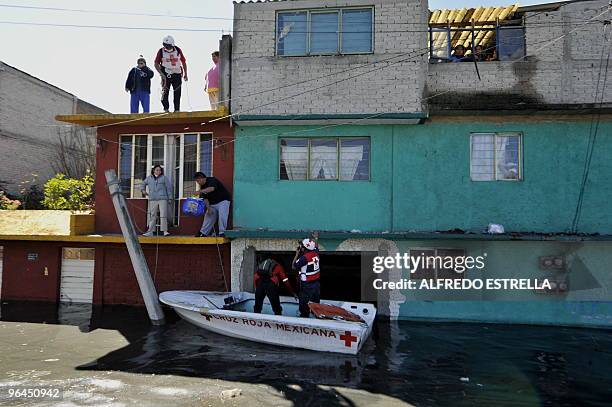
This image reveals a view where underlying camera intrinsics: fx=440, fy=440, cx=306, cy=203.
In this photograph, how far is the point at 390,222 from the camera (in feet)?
37.0

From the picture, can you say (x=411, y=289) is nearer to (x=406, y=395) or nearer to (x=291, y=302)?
(x=291, y=302)

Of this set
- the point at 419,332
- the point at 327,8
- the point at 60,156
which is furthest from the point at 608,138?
the point at 60,156

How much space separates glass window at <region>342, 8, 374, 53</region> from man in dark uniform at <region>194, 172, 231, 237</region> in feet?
16.0

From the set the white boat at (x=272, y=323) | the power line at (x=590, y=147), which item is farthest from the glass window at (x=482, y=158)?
the white boat at (x=272, y=323)

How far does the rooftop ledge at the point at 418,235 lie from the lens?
1028 cm

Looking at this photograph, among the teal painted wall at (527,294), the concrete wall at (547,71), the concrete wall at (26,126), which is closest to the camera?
the teal painted wall at (527,294)

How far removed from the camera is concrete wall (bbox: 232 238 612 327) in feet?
34.9

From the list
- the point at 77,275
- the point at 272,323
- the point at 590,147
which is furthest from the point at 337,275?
the point at 590,147

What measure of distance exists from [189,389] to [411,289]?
630cm

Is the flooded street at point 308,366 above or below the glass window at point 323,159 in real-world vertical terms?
below

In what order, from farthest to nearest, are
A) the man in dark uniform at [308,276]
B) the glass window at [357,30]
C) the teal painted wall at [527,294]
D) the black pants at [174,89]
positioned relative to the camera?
the black pants at [174,89] < the glass window at [357,30] < the teal painted wall at [527,294] < the man in dark uniform at [308,276]

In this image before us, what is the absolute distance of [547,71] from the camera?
436 inches

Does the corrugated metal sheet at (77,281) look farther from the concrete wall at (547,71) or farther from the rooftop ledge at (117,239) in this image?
the concrete wall at (547,71)

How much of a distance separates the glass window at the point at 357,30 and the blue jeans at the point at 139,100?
5.94m
